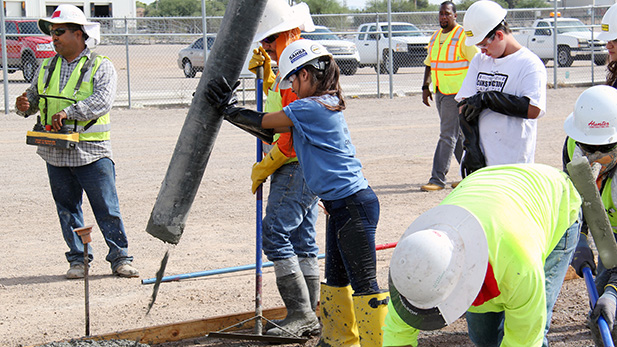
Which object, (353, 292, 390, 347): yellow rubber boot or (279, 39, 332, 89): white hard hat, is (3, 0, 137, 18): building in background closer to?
(279, 39, 332, 89): white hard hat

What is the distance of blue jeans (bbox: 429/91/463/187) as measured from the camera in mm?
9125

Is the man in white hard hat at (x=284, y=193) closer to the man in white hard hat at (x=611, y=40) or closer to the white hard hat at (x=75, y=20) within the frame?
the white hard hat at (x=75, y=20)

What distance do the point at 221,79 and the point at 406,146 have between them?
28.1 ft

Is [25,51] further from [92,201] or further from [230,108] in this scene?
[230,108]

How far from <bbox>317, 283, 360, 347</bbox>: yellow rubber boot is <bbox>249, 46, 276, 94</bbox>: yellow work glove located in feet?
4.94

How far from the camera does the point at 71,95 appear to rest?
6238mm

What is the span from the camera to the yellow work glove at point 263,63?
501 centimetres

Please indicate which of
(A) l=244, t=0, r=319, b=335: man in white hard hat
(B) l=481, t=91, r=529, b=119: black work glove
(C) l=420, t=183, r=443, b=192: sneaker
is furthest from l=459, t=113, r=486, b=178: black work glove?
(C) l=420, t=183, r=443, b=192: sneaker

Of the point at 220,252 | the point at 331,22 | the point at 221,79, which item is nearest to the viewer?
the point at 221,79

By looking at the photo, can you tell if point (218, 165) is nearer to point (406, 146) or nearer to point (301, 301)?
point (406, 146)

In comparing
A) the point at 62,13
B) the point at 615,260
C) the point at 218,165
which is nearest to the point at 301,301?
the point at 615,260

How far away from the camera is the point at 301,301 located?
16.5ft

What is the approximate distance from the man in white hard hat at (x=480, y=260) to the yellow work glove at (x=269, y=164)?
167 centimetres

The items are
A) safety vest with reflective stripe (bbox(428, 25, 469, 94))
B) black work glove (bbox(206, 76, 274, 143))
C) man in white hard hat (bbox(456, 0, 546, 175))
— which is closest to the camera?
black work glove (bbox(206, 76, 274, 143))
